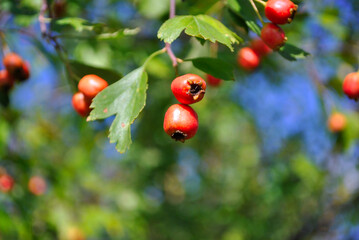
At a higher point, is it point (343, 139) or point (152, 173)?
point (343, 139)

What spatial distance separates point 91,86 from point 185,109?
313mm

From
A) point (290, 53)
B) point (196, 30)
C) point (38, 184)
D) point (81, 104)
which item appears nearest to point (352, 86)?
point (290, 53)

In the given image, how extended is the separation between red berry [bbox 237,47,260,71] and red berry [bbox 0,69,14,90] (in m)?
1.02

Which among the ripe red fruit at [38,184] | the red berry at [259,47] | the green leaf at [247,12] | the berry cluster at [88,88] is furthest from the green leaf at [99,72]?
the ripe red fruit at [38,184]

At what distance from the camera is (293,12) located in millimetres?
988

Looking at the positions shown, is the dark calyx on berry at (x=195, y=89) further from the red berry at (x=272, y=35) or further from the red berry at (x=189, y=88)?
the red berry at (x=272, y=35)

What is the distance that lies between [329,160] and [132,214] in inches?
85.2

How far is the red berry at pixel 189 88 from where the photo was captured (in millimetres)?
888

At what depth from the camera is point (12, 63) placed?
61.4 inches

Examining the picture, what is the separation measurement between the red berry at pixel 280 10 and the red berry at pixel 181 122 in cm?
34

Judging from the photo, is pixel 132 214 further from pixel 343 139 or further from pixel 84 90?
pixel 84 90

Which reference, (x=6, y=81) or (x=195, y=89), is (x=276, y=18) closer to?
(x=195, y=89)

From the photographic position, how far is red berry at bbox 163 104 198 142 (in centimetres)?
89

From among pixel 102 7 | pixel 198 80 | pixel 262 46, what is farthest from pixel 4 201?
pixel 198 80
